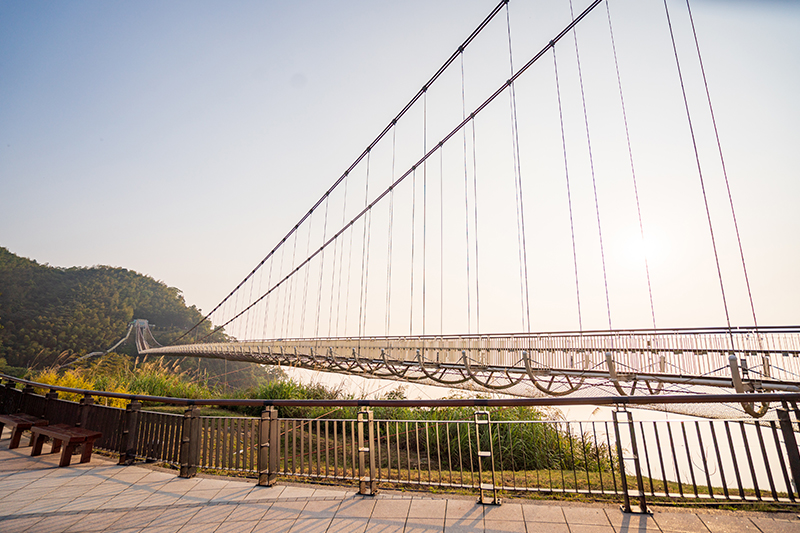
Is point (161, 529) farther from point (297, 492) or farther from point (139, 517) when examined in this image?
point (297, 492)

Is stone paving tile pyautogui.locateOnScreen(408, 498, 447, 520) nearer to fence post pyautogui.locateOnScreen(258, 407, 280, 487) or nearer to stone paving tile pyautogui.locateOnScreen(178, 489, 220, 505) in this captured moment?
fence post pyautogui.locateOnScreen(258, 407, 280, 487)

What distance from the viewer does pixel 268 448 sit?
4.03 metres

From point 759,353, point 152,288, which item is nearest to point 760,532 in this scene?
point 759,353

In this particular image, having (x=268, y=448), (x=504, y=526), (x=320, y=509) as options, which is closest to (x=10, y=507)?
(x=268, y=448)

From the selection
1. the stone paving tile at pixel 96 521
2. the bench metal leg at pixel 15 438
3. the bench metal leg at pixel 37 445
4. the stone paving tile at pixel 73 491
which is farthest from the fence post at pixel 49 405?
the stone paving tile at pixel 96 521

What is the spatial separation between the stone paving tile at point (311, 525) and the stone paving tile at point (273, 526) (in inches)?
1.7

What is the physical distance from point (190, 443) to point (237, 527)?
170cm

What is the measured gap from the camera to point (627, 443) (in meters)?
3.27

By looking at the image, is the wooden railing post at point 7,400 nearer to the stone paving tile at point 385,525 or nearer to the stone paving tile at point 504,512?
the stone paving tile at point 385,525

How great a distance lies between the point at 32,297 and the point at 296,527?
72647 mm

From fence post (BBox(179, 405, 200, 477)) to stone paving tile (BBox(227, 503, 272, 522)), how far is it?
4.06 ft

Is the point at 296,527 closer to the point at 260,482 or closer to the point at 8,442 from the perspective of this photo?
the point at 260,482

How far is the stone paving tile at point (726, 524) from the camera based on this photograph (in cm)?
268

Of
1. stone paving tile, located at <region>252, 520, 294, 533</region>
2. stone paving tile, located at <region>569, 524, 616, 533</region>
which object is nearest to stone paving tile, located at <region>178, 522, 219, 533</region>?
Answer: stone paving tile, located at <region>252, 520, 294, 533</region>
